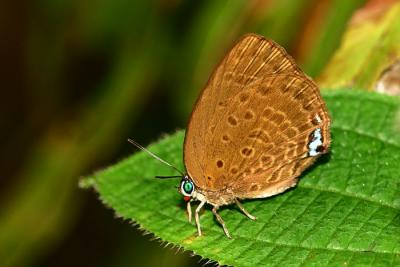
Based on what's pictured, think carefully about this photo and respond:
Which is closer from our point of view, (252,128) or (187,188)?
(252,128)

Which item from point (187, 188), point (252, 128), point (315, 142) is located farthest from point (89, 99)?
point (315, 142)

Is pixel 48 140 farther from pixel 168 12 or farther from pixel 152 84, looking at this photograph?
pixel 168 12

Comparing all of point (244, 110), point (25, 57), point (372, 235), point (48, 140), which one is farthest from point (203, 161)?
point (25, 57)

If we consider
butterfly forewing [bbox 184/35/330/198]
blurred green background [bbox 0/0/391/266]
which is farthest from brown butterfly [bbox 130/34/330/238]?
blurred green background [bbox 0/0/391/266]

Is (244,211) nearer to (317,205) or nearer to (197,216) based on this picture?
(197,216)

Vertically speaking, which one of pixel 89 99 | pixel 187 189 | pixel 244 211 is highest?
pixel 89 99

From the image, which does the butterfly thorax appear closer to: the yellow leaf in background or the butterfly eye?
the butterfly eye
